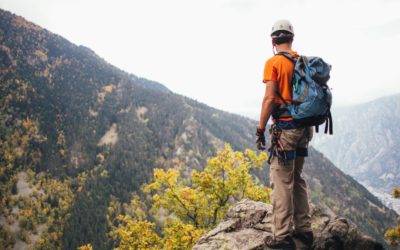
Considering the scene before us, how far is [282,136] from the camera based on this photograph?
707cm

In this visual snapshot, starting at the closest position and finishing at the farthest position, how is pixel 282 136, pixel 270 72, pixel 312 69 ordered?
pixel 312 69 → pixel 270 72 → pixel 282 136

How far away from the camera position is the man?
687 cm

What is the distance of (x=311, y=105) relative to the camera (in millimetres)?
6641

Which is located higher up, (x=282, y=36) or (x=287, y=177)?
(x=282, y=36)

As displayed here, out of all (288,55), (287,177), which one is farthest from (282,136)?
(288,55)

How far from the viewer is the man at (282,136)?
6.87m

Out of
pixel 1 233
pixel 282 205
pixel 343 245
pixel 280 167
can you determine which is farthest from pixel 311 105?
pixel 1 233

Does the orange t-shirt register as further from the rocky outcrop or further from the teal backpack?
the rocky outcrop

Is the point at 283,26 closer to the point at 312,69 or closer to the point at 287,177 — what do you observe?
the point at 312,69

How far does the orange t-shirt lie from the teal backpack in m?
0.09

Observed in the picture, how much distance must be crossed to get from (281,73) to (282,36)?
93cm

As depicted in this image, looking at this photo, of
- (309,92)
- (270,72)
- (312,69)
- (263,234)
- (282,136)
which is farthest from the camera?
(263,234)

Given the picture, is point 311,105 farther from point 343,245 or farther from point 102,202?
point 102,202

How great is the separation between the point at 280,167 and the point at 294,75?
2.04m
